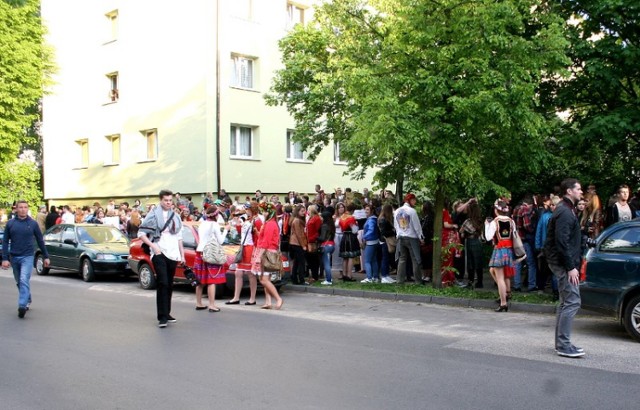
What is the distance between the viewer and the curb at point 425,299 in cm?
1103

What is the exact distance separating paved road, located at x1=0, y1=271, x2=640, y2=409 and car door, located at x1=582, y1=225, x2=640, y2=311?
0.56 meters

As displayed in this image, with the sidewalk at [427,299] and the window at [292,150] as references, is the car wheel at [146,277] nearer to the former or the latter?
the sidewalk at [427,299]

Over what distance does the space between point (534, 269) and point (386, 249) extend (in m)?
3.50

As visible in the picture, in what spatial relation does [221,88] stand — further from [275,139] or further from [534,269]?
[534,269]

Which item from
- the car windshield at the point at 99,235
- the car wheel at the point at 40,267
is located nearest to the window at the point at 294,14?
the car windshield at the point at 99,235

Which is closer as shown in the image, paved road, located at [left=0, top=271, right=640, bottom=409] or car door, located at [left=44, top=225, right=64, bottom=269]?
paved road, located at [left=0, top=271, right=640, bottom=409]

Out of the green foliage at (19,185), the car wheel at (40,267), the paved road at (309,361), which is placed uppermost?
the green foliage at (19,185)

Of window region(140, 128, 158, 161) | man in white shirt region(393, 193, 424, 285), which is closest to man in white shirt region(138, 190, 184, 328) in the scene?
man in white shirt region(393, 193, 424, 285)

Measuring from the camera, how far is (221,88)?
2669 cm

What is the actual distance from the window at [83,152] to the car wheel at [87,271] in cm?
1721

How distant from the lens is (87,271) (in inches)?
672

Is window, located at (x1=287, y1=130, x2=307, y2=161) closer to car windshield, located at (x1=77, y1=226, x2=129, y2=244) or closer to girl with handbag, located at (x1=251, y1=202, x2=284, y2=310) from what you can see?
car windshield, located at (x1=77, y1=226, x2=129, y2=244)

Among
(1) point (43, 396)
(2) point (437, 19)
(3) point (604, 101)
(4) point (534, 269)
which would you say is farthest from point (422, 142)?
(1) point (43, 396)

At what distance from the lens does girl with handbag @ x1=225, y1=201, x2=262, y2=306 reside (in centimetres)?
1225
